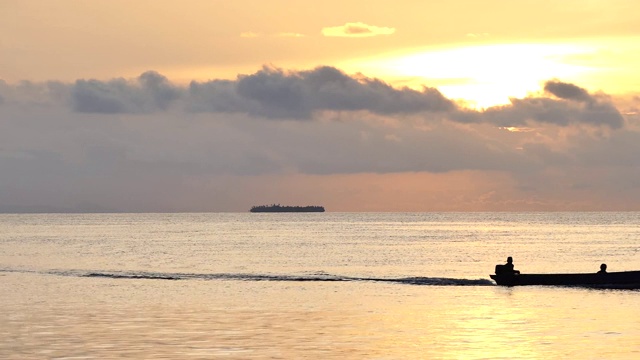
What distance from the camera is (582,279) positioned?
64.7m

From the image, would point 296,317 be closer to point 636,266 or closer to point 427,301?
point 427,301

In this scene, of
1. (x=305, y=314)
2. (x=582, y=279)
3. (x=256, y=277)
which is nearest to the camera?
(x=305, y=314)

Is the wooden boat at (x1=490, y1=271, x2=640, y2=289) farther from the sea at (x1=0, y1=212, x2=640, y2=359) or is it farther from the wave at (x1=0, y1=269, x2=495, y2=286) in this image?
the wave at (x1=0, y1=269, x2=495, y2=286)

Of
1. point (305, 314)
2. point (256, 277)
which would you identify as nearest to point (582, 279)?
point (305, 314)

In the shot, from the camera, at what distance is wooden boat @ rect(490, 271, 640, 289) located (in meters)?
63.2

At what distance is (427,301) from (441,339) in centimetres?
1716

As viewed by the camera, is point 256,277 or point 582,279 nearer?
point 582,279

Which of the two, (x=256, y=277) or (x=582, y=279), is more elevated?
(x=582, y=279)

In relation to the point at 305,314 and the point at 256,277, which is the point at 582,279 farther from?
the point at 256,277

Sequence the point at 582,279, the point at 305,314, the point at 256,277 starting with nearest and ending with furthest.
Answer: the point at 305,314 → the point at 582,279 → the point at 256,277

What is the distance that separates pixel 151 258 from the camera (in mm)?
113062

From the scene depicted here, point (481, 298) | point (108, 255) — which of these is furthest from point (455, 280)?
point (108, 255)

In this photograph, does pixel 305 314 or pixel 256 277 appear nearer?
pixel 305 314

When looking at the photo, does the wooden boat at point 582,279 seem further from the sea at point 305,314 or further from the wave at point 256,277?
the wave at point 256,277
